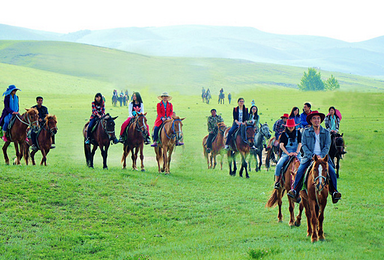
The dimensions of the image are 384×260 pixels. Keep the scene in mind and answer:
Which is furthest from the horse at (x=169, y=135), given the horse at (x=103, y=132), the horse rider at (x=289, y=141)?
the horse rider at (x=289, y=141)

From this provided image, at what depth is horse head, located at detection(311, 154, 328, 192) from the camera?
817 cm

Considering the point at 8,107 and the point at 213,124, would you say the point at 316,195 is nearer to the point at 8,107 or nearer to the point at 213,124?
the point at 8,107

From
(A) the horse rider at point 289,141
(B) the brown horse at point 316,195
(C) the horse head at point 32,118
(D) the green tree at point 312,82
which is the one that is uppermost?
(D) the green tree at point 312,82

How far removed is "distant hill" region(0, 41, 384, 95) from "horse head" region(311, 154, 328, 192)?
81184 millimetres

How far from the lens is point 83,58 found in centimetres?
13100

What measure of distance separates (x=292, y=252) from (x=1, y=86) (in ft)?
227

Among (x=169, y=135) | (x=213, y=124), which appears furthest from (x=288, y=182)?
(x=213, y=124)

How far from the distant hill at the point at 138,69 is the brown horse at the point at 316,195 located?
8058 centimetres

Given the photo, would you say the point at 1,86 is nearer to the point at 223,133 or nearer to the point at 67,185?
the point at 223,133

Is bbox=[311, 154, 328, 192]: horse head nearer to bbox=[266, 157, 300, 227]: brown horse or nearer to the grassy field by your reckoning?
bbox=[266, 157, 300, 227]: brown horse

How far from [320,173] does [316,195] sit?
0.61 meters

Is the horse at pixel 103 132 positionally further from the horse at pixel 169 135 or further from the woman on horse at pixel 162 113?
the horse at pixel 169 135

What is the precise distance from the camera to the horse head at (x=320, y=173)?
8172mm

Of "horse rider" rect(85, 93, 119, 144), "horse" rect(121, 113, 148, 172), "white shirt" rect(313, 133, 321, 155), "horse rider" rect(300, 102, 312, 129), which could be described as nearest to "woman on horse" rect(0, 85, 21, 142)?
"horse rider" rect(85, 93, 119, 144)
